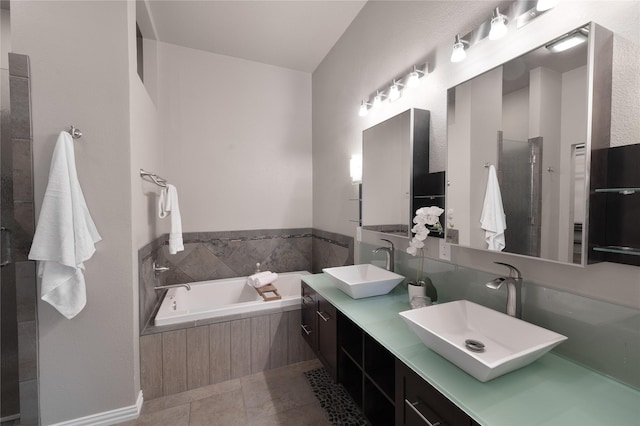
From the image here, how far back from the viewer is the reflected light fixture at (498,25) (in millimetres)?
1181

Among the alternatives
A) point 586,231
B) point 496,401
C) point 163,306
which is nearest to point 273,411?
point 163,306

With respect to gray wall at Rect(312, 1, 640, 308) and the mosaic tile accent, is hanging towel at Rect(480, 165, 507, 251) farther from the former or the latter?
the mosaic tile accent

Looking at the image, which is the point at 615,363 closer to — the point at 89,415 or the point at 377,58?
the point at 377,58

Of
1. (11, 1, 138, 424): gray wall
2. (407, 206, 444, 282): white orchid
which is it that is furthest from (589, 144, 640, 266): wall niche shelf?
(11, 1, 138, 424): gray wall

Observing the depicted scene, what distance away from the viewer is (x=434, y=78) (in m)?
1.64

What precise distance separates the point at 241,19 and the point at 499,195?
2.64m

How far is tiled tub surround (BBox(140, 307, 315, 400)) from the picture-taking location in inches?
80.2

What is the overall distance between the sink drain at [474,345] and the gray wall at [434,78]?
0.36m

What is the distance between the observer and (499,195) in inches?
48.1

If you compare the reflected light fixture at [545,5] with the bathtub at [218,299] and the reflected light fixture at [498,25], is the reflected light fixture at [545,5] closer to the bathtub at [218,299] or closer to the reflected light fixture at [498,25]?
the reflected light fixture at [498,25]

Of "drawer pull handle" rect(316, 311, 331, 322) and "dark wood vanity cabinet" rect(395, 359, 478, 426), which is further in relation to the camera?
"drawer pull handle" rect(316, 311, 331, 322)

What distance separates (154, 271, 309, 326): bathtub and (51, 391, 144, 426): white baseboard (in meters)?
0.54

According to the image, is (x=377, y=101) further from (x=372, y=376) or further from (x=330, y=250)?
(x=372, y=376)

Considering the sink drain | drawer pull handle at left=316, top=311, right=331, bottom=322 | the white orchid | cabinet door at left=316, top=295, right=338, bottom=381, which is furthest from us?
drawer pull handle at left=316, top=311, right=331, bottom=322
